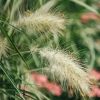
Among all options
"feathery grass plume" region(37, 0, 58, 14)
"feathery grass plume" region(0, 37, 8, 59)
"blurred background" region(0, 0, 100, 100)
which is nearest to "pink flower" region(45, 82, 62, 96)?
"blurred background" region(0, 0, 100, 100)

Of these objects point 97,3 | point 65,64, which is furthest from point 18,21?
point 97,3

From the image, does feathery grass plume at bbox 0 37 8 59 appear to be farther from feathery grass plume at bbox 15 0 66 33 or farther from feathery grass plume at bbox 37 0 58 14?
feathery grass plume at bbox 37 0 58 14

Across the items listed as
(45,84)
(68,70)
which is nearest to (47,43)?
(68,70)

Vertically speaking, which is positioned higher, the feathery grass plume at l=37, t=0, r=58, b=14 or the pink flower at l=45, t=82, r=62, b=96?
the feathery grass plume at l=37, t=0, r=58, b=14

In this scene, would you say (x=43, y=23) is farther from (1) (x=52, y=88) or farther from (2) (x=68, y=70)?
(1) (x=52, y=88)

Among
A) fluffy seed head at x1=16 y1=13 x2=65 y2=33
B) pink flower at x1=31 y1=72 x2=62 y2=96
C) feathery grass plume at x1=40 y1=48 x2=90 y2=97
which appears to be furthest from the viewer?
pink flower at x1=31 y1=72 x2=62 y2=96

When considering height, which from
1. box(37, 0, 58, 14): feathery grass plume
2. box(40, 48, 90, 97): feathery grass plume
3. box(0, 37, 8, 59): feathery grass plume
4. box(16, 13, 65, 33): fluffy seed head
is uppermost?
box(37, 0, 58, 14): feathery grass plume

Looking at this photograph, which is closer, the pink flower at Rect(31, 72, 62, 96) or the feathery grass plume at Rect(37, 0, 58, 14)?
the feathery grass plume at Rect(37, 0, 58, 14)
